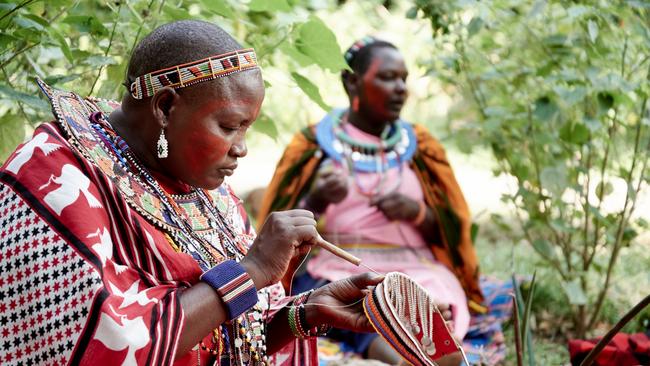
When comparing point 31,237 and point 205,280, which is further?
point 205,280

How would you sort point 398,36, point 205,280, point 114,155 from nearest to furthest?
1. point 205,280
2. point 114,155
3. point 398,36

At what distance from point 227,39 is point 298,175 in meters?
2.75

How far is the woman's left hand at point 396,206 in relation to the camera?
4.46m

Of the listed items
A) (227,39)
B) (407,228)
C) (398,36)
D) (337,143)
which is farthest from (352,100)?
(398,36)

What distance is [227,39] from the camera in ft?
6.66

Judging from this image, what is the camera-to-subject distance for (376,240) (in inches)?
179

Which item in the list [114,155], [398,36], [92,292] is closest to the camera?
[92,292]

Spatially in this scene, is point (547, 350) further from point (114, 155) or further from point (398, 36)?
point (398, 36)

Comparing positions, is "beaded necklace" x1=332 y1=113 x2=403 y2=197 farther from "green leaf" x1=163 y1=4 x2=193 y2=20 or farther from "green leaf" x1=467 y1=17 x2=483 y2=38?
"green leaf" x1=163 y1=4 x2=193 y2=20

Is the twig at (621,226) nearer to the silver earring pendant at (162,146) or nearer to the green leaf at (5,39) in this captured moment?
the silver earring pendant at (162,146)

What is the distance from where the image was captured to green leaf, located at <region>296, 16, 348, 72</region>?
8.66 feet

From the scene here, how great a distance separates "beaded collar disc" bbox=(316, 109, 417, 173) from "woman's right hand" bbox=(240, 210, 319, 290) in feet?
9.00

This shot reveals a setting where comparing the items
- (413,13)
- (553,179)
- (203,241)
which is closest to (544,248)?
(553,179)

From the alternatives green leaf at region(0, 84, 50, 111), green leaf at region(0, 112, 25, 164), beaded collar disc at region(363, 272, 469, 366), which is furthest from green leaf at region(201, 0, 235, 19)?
beaded collar disc at region(363, 272, 469, 366)
